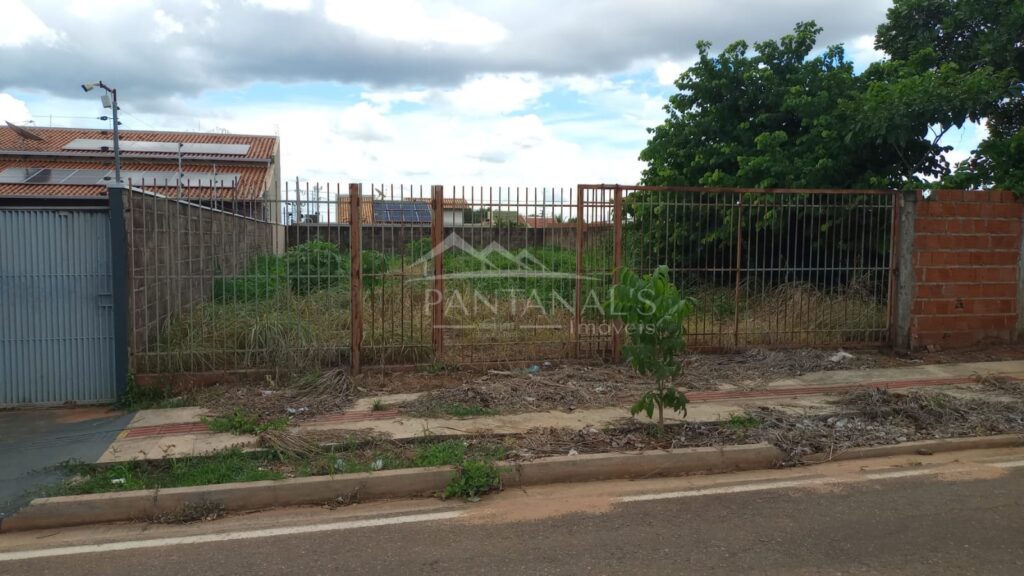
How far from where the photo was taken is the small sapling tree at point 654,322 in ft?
19.9

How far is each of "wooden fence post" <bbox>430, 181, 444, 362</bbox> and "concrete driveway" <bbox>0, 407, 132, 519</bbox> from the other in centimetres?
352

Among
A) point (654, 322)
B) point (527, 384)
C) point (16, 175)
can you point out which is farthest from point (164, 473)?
point (16, 175)

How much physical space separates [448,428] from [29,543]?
11.2 ft

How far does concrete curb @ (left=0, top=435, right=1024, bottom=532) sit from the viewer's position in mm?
5090

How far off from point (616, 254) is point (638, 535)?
5215 millimetres

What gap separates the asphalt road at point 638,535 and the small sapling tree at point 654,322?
3.11 feet

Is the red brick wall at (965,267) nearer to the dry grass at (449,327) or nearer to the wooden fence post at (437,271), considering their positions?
the dry grass at (449,327)

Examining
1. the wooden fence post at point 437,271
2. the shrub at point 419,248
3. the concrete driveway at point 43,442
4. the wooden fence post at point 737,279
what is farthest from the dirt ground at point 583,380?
the concrete driveway at point 43,442

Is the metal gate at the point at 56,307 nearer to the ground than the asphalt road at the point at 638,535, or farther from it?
farther from it

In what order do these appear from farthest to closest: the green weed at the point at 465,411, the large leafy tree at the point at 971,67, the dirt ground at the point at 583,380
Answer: the large leafy tree at the point at 971,67 < the dirt ground at the point at 583,380 < the green weed at the point at 465,411

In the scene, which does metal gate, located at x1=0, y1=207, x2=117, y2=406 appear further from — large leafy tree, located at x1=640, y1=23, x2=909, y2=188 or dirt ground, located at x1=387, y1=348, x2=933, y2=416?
large leafy tree, located at x1=640, y1=23, x2=909, y2=188

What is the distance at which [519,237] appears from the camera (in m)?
9.07

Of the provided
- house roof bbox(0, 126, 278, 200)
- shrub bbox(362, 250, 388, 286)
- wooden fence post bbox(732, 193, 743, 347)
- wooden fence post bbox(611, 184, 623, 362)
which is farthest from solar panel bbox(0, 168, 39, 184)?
wooden fence post bbox(732, 193, 743, 347)

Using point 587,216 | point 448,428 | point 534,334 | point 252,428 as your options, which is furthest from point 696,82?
point 252,428
